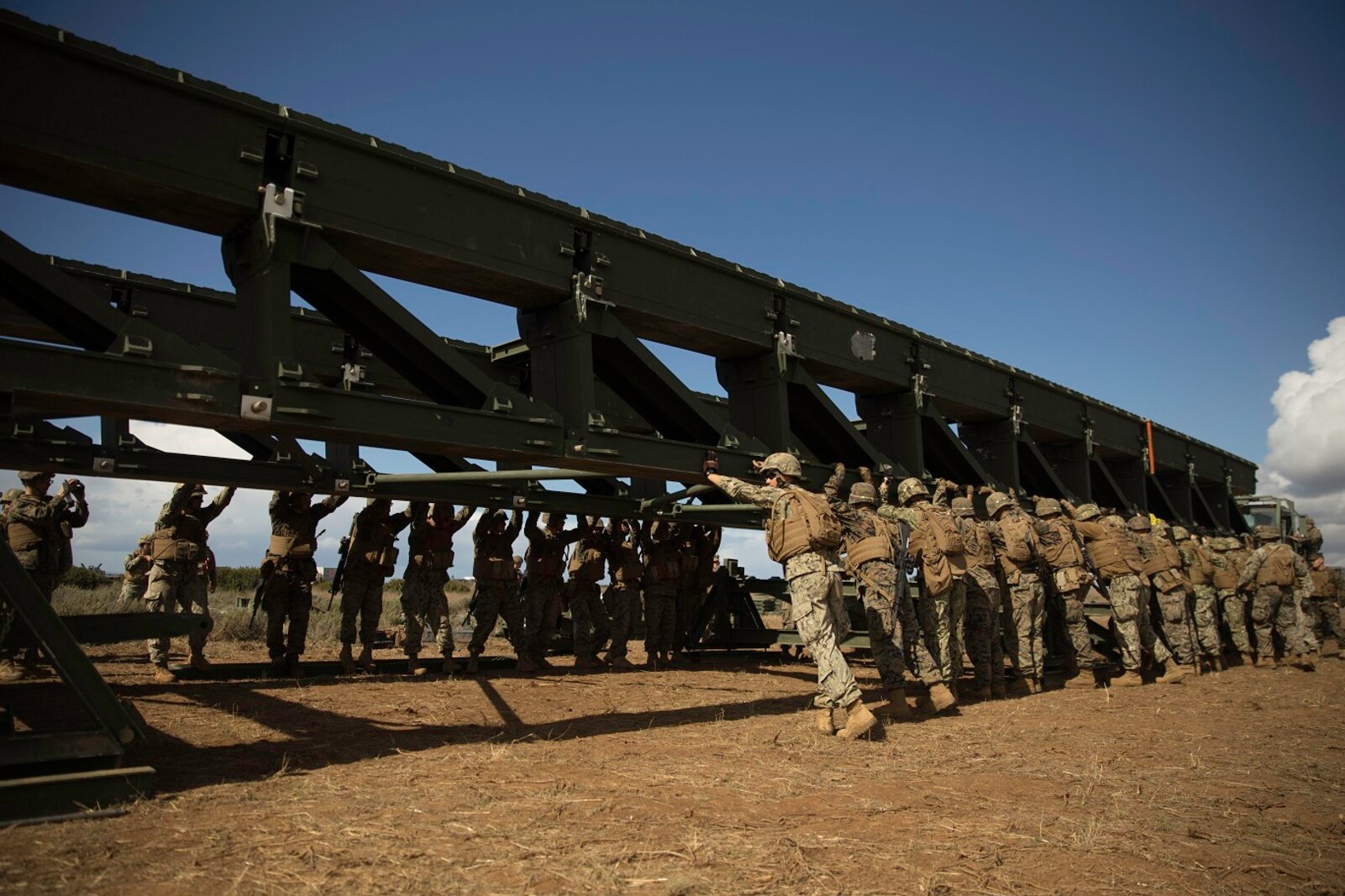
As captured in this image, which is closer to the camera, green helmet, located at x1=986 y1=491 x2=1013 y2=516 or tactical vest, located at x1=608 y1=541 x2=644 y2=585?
green helmet, located at x1=986 y1=491 x2=1013 y2=516

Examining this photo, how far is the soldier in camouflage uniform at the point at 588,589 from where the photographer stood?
12586mm

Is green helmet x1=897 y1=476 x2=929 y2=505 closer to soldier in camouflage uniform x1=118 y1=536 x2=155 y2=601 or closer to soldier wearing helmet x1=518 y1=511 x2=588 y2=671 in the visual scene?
soldier wearing helmet x1=518 y1=511 x2=588 y2=671

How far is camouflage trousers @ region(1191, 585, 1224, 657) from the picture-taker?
12.5 meters

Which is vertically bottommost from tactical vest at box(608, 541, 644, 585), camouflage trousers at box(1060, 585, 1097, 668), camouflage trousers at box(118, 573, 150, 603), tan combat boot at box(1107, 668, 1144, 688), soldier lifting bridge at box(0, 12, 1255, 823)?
tan combat boot at box(1107, 668, 1144, 688)

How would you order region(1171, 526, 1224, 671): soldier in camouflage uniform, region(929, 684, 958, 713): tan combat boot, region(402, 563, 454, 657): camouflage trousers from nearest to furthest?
region(929, 684, 958, 713): tan combat boot
region(402, 563, 454, 657): camouflage trousers
region(1171, 526, 1224, 671): soldier in camouflage uniform

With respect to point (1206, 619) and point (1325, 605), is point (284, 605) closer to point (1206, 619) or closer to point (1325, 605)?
point (1206, 619)

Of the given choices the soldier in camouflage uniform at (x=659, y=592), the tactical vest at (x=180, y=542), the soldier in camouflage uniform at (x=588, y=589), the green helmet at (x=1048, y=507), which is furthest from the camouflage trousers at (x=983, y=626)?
the tactical vest at (x=180, y=542)

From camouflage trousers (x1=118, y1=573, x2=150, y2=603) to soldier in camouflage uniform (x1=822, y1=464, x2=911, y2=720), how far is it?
26.9 feet

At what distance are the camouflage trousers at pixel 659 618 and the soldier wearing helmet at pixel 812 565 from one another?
6025 millimetres

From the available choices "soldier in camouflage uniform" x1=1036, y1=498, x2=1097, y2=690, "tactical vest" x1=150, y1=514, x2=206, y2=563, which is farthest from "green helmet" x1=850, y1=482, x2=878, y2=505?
"tactical vest" x1=150, y1=514, x2=206, y2=563

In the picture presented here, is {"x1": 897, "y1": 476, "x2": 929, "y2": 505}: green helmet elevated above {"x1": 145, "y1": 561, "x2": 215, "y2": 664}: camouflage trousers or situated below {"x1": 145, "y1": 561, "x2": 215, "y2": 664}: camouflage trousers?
above

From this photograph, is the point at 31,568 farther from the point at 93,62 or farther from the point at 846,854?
the point at 846,854

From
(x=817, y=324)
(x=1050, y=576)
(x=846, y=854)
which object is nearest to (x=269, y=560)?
(x=817, y=324)

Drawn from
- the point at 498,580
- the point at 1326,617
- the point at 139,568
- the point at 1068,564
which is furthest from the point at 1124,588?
the point at 139,568
